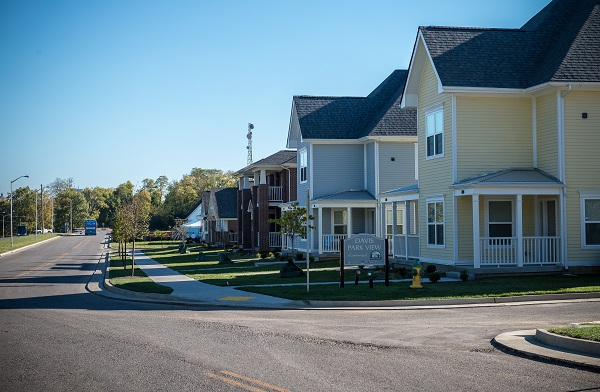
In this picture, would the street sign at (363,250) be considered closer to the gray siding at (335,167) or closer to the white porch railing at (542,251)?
the white porch railing at (542,251)

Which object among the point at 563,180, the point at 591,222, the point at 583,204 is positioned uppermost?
the point at 563,180

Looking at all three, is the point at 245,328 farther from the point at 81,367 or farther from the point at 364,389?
the point at 364,389

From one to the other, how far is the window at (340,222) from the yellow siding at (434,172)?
11123 mm

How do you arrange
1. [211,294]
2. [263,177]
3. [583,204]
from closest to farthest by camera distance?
[211,294] < [583,204] < [263,177]

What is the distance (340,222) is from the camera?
41.2m

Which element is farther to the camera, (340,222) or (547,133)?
(340,222)

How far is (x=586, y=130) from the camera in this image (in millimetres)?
25719

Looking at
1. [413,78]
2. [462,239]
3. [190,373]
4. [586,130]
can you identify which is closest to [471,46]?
[413,78]

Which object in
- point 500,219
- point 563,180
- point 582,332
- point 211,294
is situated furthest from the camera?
point 500,219

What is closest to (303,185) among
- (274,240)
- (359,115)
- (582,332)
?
(359,115)

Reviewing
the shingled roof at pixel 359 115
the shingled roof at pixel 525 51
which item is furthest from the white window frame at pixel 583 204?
the shingled roof at pixel 359 115

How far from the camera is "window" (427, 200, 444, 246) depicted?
28.0m

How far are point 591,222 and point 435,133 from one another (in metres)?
7.12

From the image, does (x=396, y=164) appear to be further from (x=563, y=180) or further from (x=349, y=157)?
(x=563, y=180)
